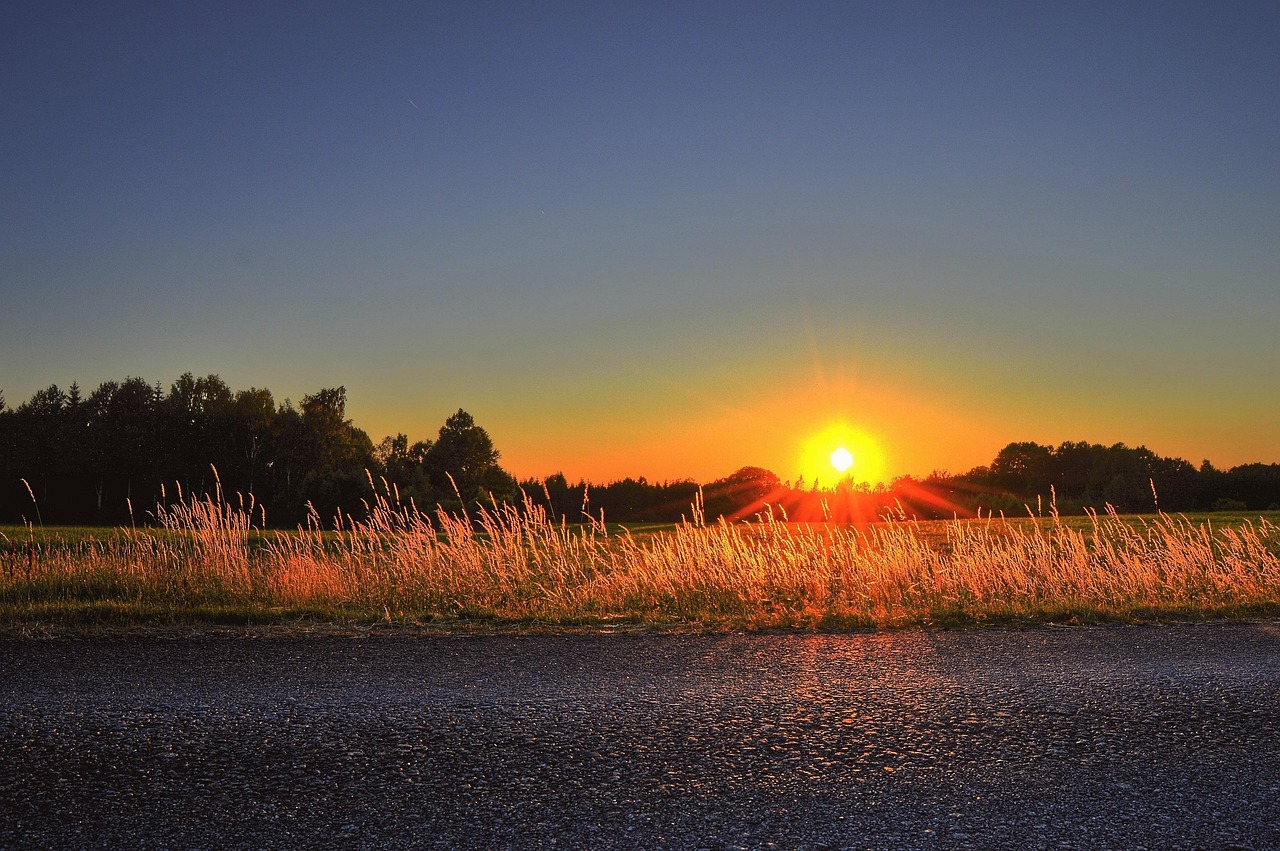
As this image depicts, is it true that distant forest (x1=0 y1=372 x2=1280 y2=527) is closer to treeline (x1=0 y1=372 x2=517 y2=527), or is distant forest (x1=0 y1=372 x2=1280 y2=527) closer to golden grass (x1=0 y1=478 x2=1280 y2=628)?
treeline (x1=0 y1=372 x2=517 y2=527)

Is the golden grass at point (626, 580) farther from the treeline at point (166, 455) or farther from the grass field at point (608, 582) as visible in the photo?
the treeline at point (166, 455)

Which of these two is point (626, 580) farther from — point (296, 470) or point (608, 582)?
point (296, 470)

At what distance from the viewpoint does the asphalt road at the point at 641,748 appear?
3389 millimetres

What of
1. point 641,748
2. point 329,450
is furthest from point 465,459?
point 641,748

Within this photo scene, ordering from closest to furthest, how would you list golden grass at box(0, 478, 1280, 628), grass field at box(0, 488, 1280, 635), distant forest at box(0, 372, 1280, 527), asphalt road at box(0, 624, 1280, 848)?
asphalt road at box(0, 624, 1280, 848) < grass field at box(0, 488, 1280, 635) < golden grass at box(0, 478, 1280, 628) < distant forest at box(0, 372, 1280, 527)

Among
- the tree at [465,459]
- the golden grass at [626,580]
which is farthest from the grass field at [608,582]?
the tree at [465,459]

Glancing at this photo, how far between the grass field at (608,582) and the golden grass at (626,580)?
3cm

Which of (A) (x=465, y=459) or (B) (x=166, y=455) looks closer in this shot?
(B) (x=166, y=455)

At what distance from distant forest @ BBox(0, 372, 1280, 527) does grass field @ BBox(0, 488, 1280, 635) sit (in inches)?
1394

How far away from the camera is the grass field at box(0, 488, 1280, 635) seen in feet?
29.4

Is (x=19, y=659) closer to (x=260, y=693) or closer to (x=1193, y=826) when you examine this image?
(x=260, y=693)

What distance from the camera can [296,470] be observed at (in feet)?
204

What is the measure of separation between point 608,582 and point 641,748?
6.15 meters

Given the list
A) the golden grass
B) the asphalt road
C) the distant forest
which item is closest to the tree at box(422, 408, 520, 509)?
the distant forest
